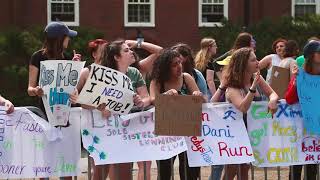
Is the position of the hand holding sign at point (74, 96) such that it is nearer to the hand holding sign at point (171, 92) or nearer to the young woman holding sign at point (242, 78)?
the hand holding sign at point (171, 92)

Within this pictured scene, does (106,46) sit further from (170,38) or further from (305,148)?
(170,38)

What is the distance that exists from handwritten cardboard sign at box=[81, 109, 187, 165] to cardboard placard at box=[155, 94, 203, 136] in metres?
0.22

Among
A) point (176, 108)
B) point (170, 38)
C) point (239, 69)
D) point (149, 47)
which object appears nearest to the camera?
point (176, 108)

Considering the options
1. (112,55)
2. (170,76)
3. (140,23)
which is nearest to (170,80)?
(170,76)

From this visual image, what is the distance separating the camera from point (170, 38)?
27.1 meters

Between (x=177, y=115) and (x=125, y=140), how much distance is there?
0.59 m

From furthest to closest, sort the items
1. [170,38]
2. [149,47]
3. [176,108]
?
[170,38], [149,47], [176,108]

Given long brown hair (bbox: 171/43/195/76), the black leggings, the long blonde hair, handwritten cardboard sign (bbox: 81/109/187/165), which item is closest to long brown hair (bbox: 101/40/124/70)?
handwritten cardboard sign (bbox: 81/109/187/165)

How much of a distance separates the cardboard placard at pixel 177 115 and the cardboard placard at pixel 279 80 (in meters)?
2.27

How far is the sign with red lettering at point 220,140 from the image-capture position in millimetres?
7031

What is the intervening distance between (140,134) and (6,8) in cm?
1956

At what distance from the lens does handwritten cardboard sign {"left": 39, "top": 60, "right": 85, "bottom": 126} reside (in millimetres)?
6496

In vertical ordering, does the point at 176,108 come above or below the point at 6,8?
below

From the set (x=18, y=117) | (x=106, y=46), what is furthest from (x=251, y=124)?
(x=18, y=117)
